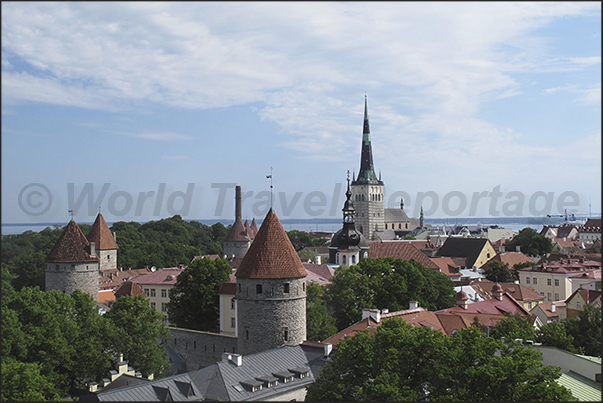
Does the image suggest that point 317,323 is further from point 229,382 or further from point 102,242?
point 102,242

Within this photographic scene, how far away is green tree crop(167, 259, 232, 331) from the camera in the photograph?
3609 cm

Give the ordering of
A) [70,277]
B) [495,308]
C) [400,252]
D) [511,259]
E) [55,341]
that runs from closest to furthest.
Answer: [55,341] < [495,308] < [70,277] < [400,252] < [511,259]

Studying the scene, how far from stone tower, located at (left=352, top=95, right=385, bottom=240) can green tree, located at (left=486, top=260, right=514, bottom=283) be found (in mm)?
66745

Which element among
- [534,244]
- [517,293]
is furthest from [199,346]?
[534,244]

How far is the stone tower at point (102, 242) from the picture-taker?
53.0m

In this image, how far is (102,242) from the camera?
53469 mm

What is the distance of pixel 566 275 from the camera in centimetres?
4691

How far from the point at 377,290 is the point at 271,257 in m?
12.5

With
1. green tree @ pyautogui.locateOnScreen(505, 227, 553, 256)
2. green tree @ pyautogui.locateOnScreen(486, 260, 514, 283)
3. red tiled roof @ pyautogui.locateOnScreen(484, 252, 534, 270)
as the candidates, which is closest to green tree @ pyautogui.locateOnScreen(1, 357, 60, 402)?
green tree @ pyautogui.locateOnScreen(486, 260, 514, 283)

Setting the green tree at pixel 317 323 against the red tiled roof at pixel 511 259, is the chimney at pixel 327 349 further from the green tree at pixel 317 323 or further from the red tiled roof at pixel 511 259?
the red tiled roof at pixel 511 259

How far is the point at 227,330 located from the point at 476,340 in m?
19.9

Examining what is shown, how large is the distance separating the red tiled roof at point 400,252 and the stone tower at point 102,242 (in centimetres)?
2689

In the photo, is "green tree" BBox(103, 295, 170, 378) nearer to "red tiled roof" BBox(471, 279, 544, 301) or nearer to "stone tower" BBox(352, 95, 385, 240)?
"red tiled roof" BBox(471, 279, 544, 301)

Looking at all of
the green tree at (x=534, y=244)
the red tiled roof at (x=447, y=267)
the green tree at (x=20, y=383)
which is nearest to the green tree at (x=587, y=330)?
the green tree at (x=20, y=383)
